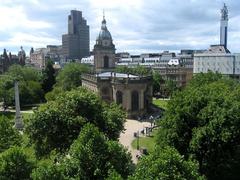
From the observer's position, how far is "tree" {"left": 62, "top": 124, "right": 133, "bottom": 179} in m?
26.3

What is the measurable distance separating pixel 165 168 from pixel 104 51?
82.6 m

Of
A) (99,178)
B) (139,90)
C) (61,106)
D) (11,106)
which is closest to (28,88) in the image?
(11,106)

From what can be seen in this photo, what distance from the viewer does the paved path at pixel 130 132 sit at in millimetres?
50547

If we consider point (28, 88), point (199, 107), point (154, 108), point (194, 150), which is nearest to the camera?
point (194, 150)

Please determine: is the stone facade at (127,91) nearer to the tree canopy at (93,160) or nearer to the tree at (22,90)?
the tree at (22,90)

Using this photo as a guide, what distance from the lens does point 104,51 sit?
10306cm

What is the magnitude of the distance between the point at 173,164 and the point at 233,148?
14.9 m

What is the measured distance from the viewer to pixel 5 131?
35562 millimetres

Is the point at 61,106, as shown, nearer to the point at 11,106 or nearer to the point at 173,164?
the point at 173,164

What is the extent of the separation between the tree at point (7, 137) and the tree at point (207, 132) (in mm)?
14998

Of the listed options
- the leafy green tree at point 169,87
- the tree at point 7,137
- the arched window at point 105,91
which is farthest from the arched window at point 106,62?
the tree at point 7,137

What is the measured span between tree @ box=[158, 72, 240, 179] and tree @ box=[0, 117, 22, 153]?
14998 millimetres

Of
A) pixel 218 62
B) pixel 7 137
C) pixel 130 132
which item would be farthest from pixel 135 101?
pixel 218 62

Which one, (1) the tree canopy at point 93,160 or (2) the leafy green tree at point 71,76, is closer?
(1) the tree canopy at point 93,160
